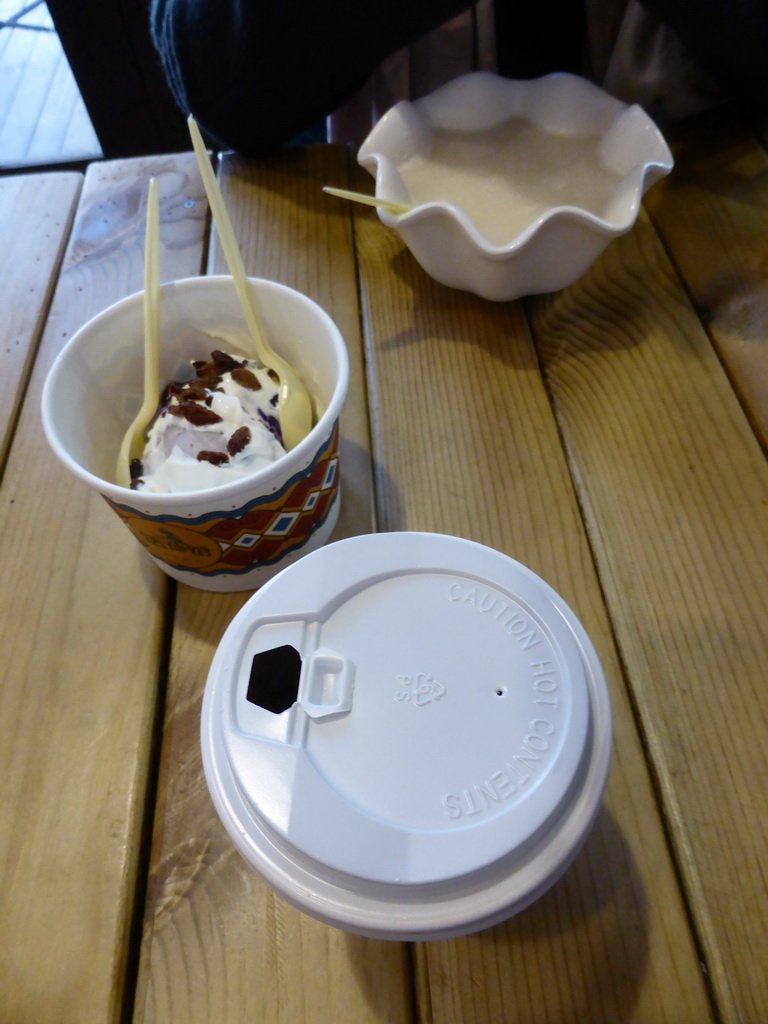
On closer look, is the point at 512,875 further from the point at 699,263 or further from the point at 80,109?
the point at 80,109

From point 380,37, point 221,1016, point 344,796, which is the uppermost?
point 380,37

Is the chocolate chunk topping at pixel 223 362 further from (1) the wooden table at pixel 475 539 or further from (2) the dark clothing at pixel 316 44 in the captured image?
(2) the dark clothing at pixel 316 44

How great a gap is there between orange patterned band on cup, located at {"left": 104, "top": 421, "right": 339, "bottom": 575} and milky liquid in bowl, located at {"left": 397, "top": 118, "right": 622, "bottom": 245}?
28 cm

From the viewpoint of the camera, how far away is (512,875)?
0.26m

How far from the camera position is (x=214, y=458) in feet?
1.25

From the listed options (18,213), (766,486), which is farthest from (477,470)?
(18,213)

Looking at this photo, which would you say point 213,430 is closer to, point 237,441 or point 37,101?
point 237,441

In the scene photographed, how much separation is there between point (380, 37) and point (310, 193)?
141mm

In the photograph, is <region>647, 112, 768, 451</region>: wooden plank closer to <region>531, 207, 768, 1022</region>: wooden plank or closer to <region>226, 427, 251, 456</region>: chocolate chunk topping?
<region>531, 207, 768, 1022</region>: wooden plank

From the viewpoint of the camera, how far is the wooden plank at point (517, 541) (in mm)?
311

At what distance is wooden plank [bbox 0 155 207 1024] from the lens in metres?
0.32

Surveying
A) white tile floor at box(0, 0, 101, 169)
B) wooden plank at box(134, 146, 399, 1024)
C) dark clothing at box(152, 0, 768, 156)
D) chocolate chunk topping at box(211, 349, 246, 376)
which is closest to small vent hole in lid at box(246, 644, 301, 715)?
wooden plank at box(134, 146, 399, 1024)

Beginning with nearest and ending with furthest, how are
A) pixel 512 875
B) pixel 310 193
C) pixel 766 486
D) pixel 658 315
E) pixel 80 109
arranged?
pixel 512 875, pixel 766 486, pixel 658 315, pixel 310 193, pixel 80 109

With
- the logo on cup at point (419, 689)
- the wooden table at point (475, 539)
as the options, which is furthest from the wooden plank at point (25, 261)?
the logo on cup at point (419, 689)
